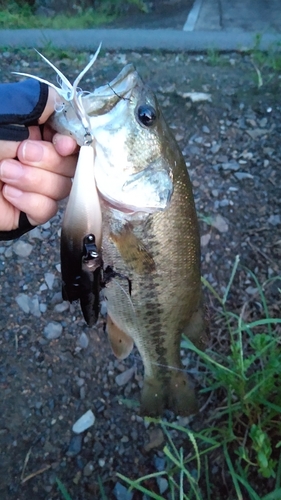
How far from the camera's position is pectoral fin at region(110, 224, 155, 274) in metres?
1.28

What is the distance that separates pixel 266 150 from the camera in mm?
3008

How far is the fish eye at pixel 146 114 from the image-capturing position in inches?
49.4

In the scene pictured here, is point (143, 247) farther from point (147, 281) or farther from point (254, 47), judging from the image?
point (254, 47)

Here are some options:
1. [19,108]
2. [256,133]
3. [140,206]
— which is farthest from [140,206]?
[256,133]

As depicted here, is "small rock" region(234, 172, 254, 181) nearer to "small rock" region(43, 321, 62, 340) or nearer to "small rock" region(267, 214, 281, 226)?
"small rock" region(267, 214, 281, 226)

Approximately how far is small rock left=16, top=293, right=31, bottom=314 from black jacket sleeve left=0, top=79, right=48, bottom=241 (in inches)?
51.0

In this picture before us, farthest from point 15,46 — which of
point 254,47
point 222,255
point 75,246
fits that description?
point 75,246

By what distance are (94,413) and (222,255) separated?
1.03 meters

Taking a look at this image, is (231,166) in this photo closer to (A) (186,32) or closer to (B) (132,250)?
(B) (132,250)

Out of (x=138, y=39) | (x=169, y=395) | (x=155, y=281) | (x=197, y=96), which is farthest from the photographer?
(x=138, y=39)

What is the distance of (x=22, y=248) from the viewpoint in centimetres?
261

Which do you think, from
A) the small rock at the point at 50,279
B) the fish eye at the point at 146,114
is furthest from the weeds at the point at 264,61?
the fish eye at the point at 146,114

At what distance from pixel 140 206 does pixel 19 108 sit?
1.28ft

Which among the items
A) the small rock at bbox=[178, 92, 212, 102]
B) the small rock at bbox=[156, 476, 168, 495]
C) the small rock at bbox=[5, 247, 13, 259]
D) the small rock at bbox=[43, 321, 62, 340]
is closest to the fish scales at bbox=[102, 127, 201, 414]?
the small rock at bbox=[156, 476, 168, 495]
